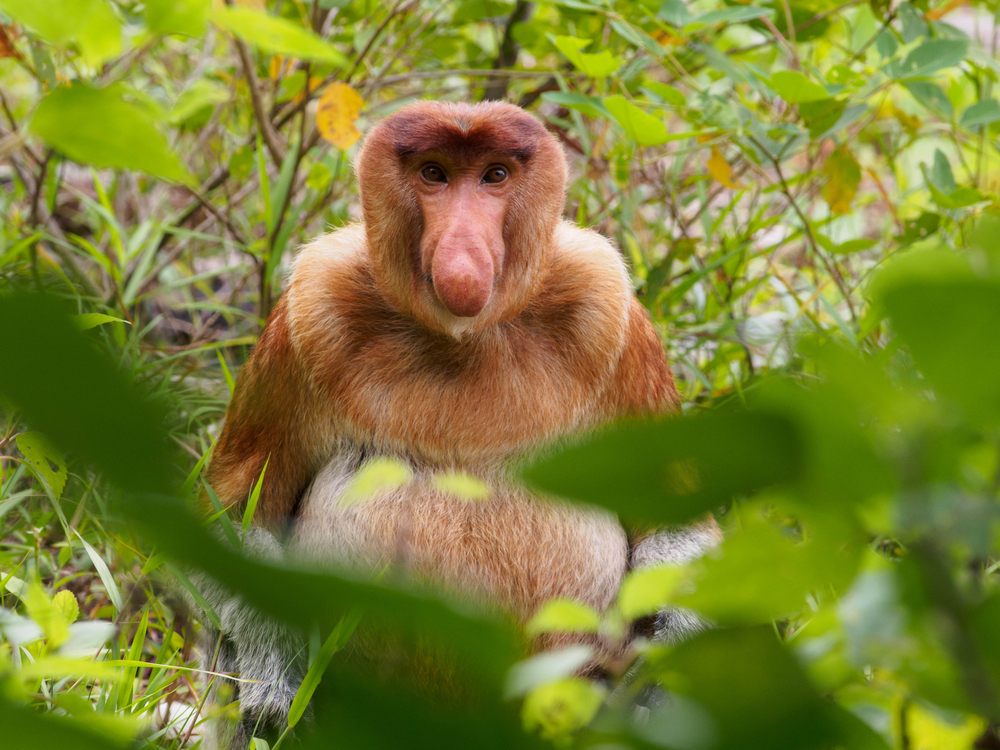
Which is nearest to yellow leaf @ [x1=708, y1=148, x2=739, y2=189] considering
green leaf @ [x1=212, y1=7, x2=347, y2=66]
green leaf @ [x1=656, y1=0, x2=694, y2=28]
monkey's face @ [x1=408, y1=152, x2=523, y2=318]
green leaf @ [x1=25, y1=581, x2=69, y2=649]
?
green leaf @ [x1=656, y1=0, x2=694, y2=28]

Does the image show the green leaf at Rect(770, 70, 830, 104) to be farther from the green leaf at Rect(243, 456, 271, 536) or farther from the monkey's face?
the green leaf at Rect(243, 456, 271, 536)

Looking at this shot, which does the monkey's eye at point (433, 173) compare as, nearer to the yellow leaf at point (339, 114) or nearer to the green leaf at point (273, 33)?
the yellow leaf at point (339, 114)

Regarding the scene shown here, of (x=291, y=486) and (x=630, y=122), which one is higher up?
(x=630, y=122)

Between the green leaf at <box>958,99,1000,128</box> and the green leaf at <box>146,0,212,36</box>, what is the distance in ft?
12.0

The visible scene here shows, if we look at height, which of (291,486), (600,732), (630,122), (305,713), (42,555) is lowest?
(42,555)

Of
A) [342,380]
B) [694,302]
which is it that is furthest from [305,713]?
[694,302]

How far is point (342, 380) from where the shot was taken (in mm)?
2830

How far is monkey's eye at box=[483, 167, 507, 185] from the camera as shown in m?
2.74

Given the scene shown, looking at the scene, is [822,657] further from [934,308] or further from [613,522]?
[613,522]

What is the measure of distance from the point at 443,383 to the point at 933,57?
2165mm

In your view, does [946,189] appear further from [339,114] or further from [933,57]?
[339,114]

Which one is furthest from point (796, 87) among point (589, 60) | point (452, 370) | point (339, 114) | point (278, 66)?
point (278, 66)

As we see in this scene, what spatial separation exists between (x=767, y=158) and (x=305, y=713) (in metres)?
2.86

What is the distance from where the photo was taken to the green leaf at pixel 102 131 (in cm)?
52
